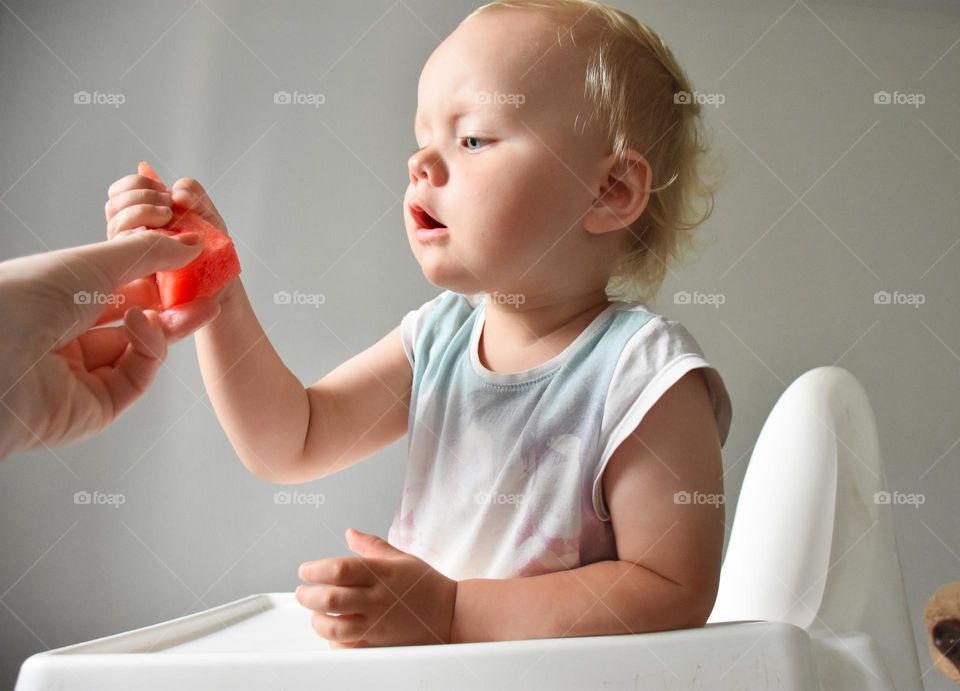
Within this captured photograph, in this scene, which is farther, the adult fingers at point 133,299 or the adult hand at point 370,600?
the adult fingers at point 133,299

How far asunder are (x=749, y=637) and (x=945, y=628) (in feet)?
4.09

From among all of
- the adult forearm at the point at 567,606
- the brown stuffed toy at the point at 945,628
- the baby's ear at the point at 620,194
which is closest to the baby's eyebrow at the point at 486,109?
the baby's ear at the point at 620,194

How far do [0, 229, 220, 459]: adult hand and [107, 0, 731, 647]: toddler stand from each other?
0.06 m

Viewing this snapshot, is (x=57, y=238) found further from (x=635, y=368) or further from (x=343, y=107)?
(x=635, y=368)

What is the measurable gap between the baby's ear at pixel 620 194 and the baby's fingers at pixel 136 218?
14.5 inches

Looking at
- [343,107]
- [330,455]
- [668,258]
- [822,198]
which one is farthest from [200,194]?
[822,198]

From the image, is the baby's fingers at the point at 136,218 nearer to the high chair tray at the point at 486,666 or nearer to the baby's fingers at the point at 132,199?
the baby's fingers at the point at 132,199

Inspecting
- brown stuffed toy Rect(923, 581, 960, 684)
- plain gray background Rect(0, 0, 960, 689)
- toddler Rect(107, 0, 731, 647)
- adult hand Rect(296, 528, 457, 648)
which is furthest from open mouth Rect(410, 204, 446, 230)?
brown stuffed toy Rect(923, 581, 960, 684)

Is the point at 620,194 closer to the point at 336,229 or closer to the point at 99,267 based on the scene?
the point at 99,267

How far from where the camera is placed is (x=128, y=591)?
5.35ft

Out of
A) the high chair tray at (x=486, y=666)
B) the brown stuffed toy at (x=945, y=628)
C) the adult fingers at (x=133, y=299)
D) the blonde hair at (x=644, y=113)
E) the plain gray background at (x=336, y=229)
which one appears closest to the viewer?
the high chair tray at (x=486, y=666)

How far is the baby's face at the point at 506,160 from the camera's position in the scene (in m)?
0.73

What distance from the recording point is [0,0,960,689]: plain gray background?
5.37 ft

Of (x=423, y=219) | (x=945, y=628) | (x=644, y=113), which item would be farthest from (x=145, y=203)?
(x=945, y=628)
